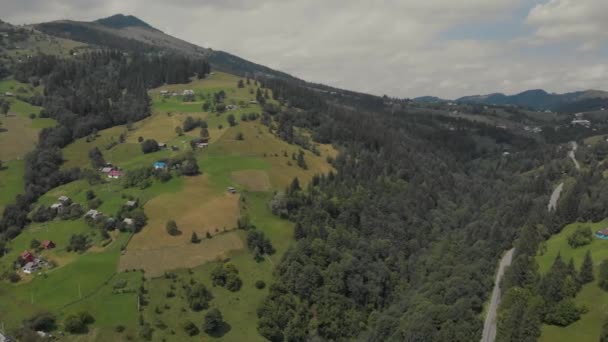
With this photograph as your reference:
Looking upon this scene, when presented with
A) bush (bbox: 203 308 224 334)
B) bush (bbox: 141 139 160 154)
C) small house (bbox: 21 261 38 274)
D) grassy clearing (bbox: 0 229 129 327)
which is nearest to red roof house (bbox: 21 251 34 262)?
small house (bbox: 21 261 38 274)

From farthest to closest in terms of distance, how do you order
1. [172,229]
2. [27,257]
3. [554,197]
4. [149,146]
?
[554,197], [149,146], [172,229], [27,257]

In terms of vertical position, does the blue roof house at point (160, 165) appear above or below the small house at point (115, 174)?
above

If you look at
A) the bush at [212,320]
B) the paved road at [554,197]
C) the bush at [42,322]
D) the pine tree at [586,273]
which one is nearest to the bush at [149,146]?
the bush at [42,322]

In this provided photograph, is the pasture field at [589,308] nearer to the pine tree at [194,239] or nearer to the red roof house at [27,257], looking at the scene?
the pine tree at [194,239]

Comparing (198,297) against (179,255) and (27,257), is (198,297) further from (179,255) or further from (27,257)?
(27,257)

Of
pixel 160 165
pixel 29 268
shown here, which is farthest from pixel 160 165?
pixel 29 268

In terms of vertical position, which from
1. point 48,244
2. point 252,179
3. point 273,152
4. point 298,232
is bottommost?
point 48,244
